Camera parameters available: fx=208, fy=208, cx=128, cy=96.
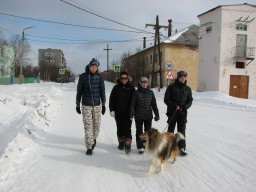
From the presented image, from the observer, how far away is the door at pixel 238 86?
2027cm

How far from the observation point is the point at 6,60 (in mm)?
47688

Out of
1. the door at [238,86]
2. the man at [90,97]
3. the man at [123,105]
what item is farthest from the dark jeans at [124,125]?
the door at [238,86]

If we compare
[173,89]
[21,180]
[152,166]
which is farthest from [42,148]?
[173,89]

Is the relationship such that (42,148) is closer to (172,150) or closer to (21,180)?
(21,180)

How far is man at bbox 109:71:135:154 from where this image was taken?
4785 millimetres

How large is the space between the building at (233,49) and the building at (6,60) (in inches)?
1665

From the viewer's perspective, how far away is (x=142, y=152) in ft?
15.5

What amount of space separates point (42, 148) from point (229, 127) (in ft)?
19.8

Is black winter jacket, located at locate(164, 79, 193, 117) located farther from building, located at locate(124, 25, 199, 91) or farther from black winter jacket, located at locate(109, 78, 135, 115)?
building, located at locate(124, 25, 199, 91)

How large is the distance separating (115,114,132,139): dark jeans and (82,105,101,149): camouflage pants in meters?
0.52

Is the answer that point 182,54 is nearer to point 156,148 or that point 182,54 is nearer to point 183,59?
point 183,59

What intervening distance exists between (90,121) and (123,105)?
0.83 metres

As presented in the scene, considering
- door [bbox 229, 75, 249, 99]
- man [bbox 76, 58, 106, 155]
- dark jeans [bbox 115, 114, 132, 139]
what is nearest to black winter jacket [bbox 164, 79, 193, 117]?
dark jeans [bbox 115, 114, 132, 139]

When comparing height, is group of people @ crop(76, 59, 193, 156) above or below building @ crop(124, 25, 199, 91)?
below
